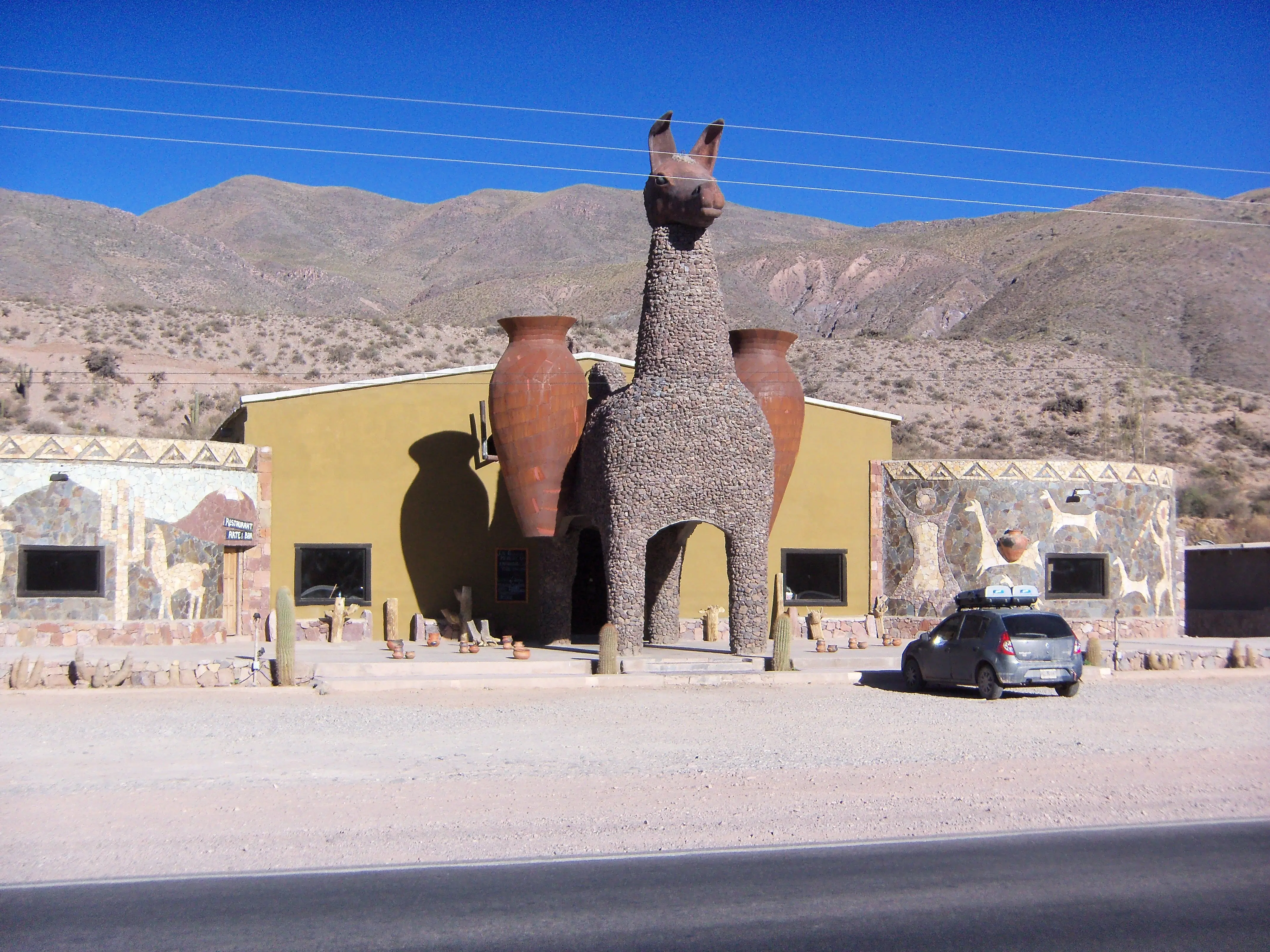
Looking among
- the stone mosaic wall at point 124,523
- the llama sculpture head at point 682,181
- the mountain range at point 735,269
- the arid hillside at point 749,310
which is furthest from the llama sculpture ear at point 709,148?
the mountain range at point 735,269

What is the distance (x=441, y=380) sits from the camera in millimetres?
27500

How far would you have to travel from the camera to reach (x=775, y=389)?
80.9 feet

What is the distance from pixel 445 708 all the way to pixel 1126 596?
18.8 metres

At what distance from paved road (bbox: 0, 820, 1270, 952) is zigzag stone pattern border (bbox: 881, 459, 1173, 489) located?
778 inches

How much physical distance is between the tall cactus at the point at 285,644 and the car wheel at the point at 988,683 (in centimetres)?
1056

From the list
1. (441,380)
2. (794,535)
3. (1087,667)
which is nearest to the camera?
(1087,667)

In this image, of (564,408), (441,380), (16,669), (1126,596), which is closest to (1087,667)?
(1126,596)

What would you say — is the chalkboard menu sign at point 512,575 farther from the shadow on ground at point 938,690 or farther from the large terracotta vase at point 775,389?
the shadow on ground at point 938,690

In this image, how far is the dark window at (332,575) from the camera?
26.3 meters

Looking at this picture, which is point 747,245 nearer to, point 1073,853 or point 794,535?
point 794,535

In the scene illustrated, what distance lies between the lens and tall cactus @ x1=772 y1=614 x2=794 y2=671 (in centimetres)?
2033

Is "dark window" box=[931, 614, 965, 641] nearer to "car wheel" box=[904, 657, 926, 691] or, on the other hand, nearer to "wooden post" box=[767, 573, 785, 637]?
"car wheel" box=[904, 657, 926, 691]

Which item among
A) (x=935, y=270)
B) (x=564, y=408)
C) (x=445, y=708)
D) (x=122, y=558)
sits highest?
(x=935, y=270)

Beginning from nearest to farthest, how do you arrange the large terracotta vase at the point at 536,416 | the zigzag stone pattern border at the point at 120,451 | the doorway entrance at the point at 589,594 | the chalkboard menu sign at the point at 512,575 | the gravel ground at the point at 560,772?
the gravel ground at the point at 560,772 → the large terracotta vase at the point at 536,416 → the zigzag stone pattern border at the point at 120,451 → the chalkboard menu sign at the point at 512,575 → the doorway entrance at the point at 589,594
